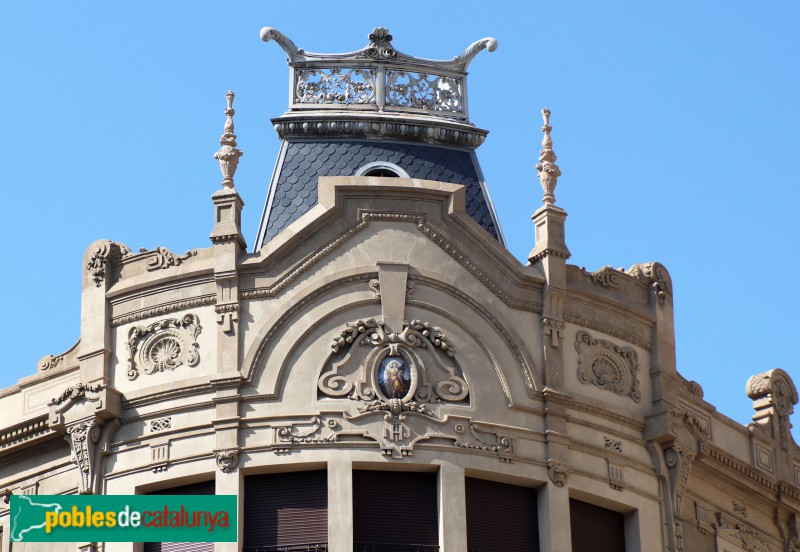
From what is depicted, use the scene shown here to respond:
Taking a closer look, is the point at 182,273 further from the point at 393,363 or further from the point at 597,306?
the point at 597,306

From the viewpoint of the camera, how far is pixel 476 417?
49062 mm

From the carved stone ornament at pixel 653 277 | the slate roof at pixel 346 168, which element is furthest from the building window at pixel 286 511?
the carved stone ornament at pixel 653 277

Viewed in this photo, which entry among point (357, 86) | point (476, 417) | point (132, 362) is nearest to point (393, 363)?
point (476, 417)

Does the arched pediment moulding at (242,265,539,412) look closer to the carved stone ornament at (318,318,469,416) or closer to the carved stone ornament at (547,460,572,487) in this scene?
the carved stone ornament at (318,318,469,416)

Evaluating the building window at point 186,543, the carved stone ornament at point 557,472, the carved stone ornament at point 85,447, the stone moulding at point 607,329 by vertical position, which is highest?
the stone moulding at point 607,329

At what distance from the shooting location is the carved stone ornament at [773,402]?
55812 millimetres

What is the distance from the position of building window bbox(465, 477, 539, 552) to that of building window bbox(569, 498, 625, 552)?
914 millimetres

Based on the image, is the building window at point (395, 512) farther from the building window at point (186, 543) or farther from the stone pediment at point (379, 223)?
the stone pediment at point (379, 223)

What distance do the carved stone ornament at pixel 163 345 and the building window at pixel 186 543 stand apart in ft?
8.01

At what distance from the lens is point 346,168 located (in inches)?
2128

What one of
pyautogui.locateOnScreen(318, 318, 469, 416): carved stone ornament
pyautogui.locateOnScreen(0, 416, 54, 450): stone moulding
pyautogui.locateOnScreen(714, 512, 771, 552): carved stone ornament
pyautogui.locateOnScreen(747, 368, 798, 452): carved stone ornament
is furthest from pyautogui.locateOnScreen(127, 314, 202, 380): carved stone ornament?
pyautogui.locateOnScreen(747, 368, 798, 452): carved stone ornament

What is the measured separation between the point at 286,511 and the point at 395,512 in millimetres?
2115

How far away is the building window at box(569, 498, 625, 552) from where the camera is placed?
163ft

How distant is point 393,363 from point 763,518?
10.6 metres
